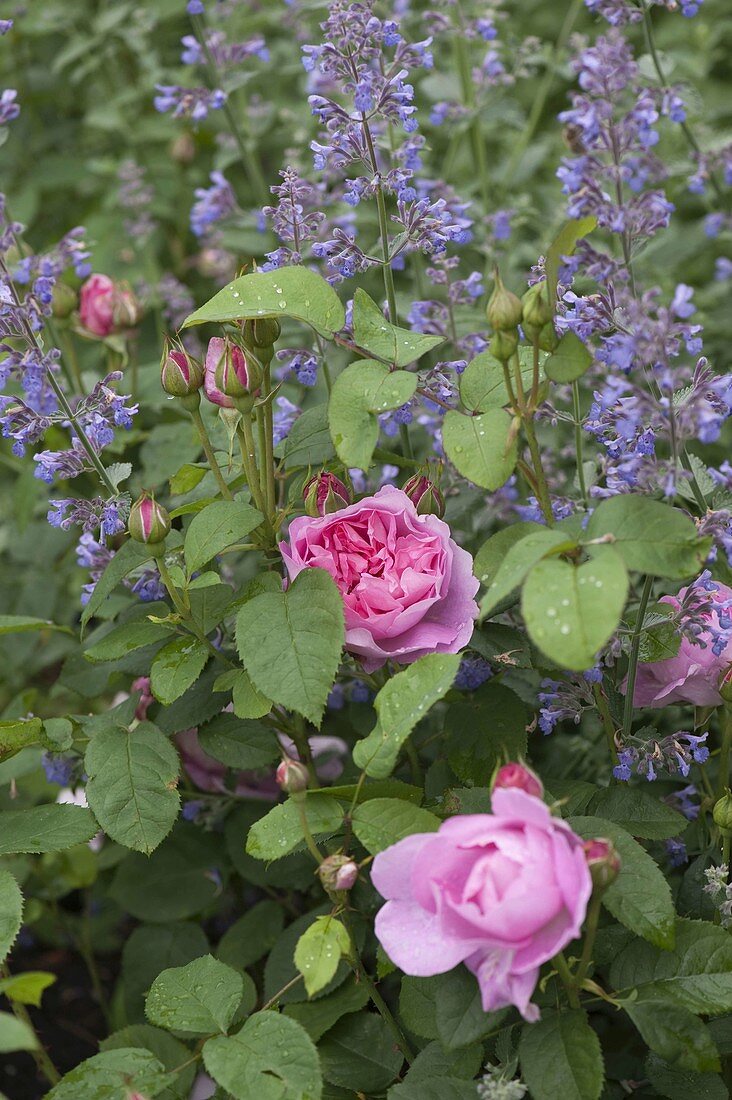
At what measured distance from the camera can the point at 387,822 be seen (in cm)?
97

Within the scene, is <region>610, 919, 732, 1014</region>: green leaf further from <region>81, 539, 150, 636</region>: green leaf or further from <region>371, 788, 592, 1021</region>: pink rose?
<region>81, 539, 150, 636</region>: green leaf

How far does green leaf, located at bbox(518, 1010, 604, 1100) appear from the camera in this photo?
913mm

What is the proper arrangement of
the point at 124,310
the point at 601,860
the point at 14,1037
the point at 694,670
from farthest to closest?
1. the point at 124,310
2. the point at 694,670
3. the point at 601,860
4. the point at 14,1037

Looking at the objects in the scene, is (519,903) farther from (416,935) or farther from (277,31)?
(277,31)

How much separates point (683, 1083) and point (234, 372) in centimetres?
82

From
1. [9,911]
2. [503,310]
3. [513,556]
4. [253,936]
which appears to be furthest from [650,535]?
[253,936]

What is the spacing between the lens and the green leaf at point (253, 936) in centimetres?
148

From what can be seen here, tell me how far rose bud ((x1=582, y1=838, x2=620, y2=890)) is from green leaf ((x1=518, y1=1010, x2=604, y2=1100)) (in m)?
0.19

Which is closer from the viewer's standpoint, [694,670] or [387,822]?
[387,822]

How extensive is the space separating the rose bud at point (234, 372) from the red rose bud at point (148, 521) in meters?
0.13

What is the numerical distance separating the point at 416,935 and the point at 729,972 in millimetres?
313

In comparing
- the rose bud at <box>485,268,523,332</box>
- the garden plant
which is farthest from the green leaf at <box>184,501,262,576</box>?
the rose bud at <box>485,268,523,332</box>

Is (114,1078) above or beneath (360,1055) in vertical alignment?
above

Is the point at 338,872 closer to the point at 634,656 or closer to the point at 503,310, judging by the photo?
the point at 634,656
